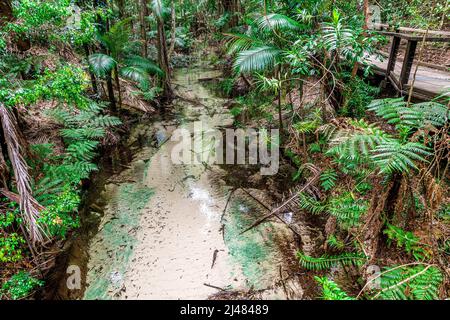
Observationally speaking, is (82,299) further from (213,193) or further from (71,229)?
(213,193)

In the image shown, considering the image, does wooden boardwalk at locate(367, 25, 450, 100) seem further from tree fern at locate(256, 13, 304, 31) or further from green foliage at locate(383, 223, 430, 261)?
green foliage at locate(383, 223, 430, 261)

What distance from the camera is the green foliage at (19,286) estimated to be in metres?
2.41

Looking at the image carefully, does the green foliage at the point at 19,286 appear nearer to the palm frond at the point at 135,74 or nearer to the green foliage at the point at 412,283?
the green foliage at the point at 412,283

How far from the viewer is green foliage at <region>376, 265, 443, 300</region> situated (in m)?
1.93

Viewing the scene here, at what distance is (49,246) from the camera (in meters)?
3.13

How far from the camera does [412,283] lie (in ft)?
6.64

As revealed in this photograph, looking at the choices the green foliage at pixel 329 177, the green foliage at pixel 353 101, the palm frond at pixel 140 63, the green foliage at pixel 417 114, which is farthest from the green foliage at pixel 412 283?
the palm frond at pixel 140 63

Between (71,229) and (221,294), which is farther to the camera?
(71,229)

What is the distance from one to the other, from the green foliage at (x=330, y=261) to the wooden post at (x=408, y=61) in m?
3.05

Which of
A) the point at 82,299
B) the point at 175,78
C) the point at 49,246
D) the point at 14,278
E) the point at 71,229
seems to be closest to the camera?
the point at 14,278

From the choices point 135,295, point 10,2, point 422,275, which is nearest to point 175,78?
point 10,2

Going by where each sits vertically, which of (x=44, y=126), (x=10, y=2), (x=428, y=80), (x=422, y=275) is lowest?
(x=422, y=275)

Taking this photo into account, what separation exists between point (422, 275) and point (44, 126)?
513cm
